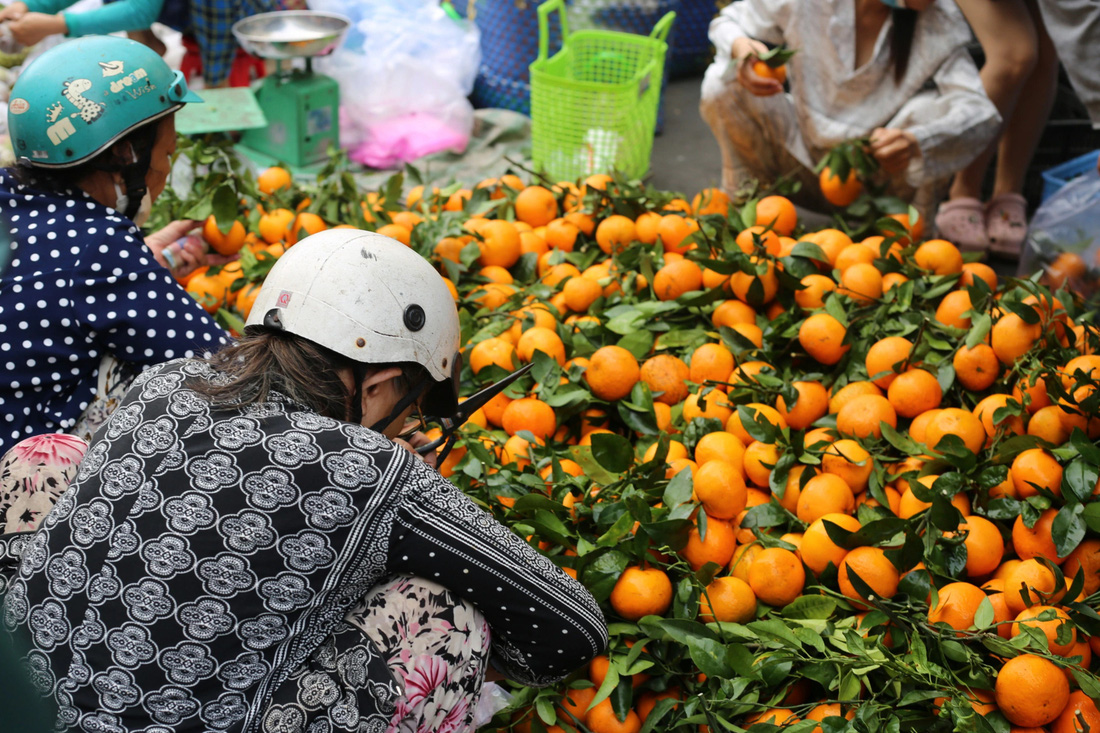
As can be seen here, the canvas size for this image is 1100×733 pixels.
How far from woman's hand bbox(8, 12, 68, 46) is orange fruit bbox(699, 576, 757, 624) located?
12.0ft

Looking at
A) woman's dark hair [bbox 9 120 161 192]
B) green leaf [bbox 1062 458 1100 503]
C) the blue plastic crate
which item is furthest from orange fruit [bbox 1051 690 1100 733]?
Result: the blue plastic crate

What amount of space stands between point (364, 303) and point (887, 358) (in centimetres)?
129

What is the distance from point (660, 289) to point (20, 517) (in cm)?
160

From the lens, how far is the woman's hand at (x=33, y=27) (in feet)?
12.4

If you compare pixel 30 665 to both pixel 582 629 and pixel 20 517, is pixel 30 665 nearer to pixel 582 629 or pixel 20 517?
pixel 20 517

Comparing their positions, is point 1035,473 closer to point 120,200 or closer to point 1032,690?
point 1032,690

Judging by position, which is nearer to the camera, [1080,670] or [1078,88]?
[1080,670]

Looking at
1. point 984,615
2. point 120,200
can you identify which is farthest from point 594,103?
point 984,615

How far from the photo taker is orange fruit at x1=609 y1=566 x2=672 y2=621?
1.72 meters

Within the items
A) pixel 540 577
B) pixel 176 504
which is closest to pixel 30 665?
pixel 176 504

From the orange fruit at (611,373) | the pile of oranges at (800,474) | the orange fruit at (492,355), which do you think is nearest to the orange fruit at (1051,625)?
the pile of oranges at (800,474)

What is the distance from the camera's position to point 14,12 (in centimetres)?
382

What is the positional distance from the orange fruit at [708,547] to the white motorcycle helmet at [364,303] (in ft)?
1.95

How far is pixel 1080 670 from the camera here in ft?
5.05
